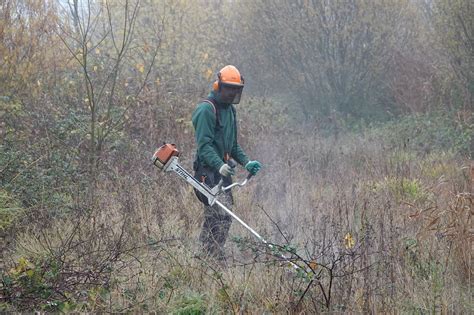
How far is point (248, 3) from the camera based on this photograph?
1770 cm

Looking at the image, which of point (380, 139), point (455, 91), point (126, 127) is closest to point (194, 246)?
point (126, 127)

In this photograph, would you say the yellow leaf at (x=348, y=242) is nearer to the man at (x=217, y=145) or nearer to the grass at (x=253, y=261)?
the grass at (x=253, y=261)

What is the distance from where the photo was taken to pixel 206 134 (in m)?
5.53

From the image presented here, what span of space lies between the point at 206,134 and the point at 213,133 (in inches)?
5.0

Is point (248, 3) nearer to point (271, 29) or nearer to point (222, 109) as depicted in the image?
point (271, 29)

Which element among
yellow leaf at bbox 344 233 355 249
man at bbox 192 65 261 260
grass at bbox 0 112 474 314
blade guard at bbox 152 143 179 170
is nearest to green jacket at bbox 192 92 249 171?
man at bbox 192 65 261 260

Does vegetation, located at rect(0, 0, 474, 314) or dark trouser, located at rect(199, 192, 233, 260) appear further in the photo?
dark trouser, located at rect(199, 192, 233, 260)

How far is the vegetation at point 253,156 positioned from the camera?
4.69m

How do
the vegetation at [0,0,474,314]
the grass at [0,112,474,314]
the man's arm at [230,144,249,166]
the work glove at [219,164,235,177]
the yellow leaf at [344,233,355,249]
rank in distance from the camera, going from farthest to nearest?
the man's arm at [230,144,249,166] → the work glove at [219,164,235,177] → the yellow leaf at [344,233,355,249] → the vegetation at [0,0,474,314] → the grass at [0,112,474,314]

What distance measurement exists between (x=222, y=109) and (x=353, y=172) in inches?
147

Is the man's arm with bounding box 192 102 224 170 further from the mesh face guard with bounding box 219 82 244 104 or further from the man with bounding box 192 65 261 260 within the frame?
the mesh face guard with bounding box 219 82 244 104

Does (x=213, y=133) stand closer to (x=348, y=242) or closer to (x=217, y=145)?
(x=217, y=145)

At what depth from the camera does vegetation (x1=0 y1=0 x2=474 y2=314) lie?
4691mm

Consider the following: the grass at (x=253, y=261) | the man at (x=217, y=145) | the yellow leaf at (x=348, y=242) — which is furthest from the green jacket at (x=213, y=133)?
the yellow leaf at (x=348, y=242)
